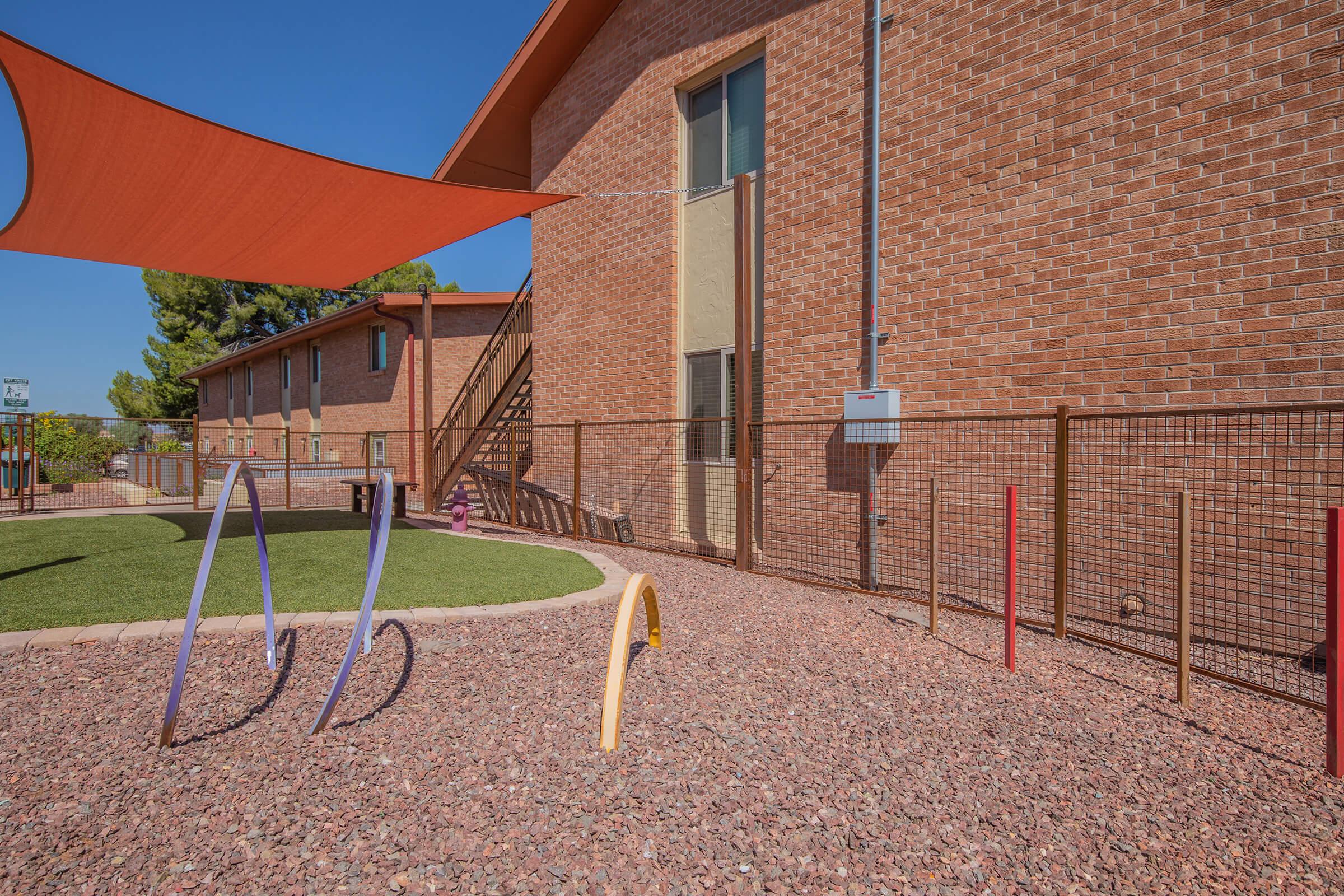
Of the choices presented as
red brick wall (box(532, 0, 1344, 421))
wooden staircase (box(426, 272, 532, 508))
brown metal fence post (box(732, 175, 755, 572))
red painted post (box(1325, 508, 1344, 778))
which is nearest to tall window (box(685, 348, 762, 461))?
red brick wall (box(532, 0, 1344, 421))

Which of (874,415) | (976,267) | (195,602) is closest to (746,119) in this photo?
(976,267)

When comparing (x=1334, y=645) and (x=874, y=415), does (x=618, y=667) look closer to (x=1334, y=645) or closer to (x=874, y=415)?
(x=1334, y=645)

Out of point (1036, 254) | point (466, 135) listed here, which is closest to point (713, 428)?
point (1036, 254)

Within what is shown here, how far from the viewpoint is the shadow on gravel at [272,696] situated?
3115 mm

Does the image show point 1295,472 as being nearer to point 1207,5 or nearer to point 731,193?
point 1207,5

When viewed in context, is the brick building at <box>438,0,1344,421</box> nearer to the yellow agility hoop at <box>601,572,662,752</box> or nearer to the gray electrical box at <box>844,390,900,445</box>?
the gray electrical box at <box>844,390,900,445</box>

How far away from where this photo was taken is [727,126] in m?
8.60

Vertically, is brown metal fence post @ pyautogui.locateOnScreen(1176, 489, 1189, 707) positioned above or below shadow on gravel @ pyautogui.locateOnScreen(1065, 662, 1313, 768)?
above

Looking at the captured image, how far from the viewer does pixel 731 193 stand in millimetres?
8469

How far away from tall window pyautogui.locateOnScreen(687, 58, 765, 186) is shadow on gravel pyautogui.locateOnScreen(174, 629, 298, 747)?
6689 millimetres

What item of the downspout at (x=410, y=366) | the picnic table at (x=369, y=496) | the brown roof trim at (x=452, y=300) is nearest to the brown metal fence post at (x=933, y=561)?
the picnic table at (x=369, y=496)

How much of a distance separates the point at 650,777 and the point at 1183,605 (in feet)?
9.99

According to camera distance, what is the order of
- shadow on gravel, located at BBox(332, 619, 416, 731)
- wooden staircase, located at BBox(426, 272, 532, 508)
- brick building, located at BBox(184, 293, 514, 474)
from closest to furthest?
shadow on gravel, located at BBox(332, 619, 416, 731), wooden staircase, located at BBox(426, 272, 532, 508), brick building, located at BBox(184, 293, 514, 474)

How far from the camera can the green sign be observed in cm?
1530
